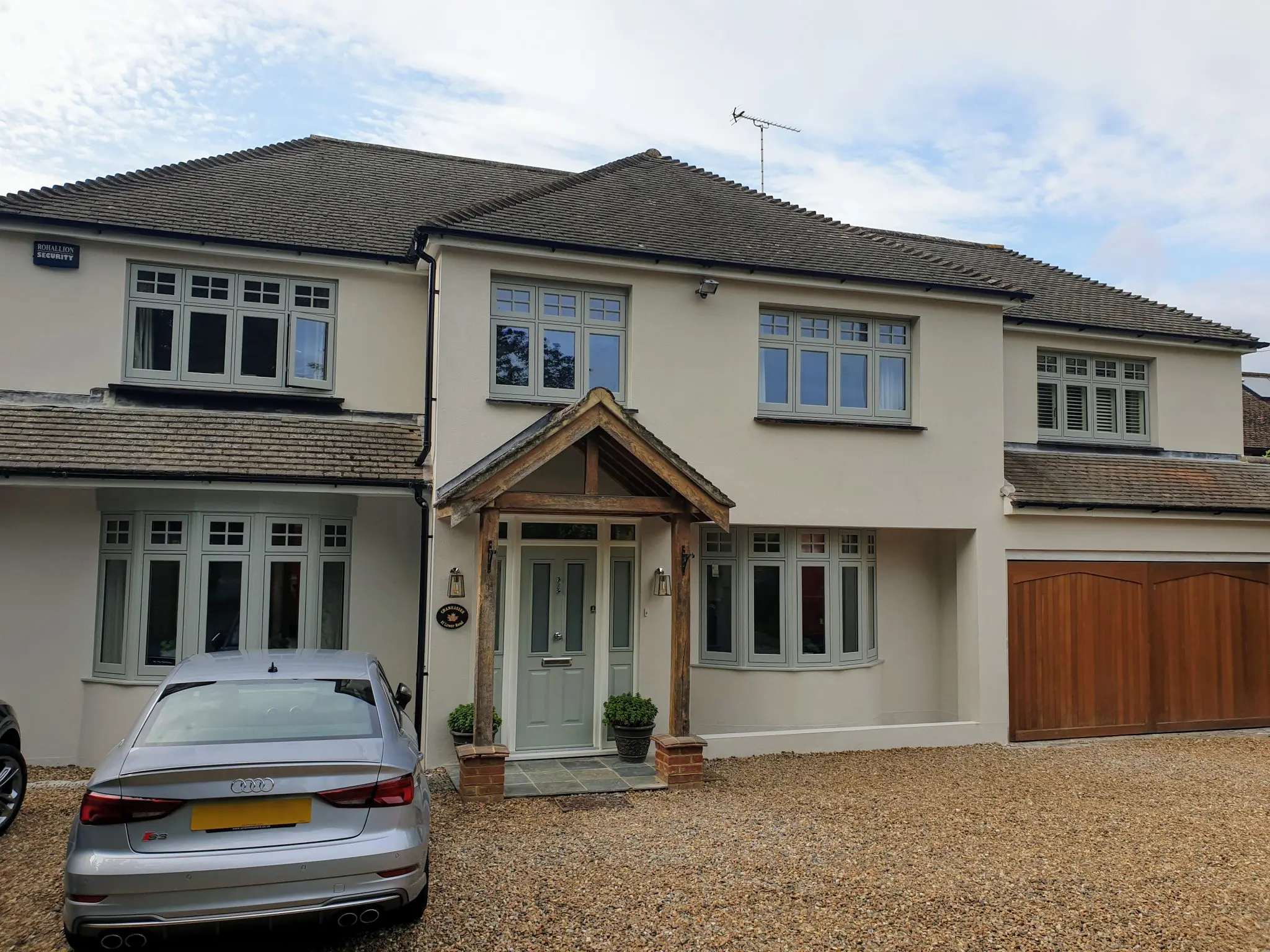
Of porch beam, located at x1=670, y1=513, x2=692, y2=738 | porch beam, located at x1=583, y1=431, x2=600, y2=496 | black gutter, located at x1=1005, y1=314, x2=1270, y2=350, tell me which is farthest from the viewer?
black gutter, located at x1=1005, y1=314, x2=1270, y2=350

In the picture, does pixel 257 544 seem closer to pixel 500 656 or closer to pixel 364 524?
pixel 364 524

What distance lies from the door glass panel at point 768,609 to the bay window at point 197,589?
5.10 metres

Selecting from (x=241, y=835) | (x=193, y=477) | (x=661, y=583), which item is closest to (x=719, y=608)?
(x=661, y=583)

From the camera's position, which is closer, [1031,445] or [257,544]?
[257,544]

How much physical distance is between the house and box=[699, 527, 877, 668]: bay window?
4 centimetres

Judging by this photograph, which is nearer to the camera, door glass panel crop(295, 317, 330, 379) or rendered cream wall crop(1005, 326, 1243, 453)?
door glass panel crop(295, 317, 330, 379)

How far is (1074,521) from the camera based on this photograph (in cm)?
1181

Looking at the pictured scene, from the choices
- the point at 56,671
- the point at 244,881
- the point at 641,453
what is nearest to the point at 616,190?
the point at 641,453

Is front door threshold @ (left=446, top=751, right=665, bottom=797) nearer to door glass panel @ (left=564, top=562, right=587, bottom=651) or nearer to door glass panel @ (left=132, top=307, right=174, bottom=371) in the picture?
door glass panel @ (left=564, top=562, right=587, bottom=651)

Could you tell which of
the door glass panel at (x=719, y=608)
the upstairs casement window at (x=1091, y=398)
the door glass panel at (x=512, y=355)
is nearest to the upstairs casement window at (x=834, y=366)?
the door glass panel at (x=719, y=608)

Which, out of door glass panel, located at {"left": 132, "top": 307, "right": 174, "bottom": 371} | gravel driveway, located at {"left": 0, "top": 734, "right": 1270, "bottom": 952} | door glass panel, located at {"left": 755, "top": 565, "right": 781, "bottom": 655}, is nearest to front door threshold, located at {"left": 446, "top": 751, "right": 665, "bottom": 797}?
gravel driveway, located at {"left": 0, "top": 734, "right": 1270, "bottom": 952}

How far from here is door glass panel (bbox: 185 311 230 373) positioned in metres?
10.6

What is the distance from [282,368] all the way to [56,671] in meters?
4.04

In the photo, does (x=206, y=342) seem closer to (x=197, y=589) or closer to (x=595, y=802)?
(x=197, y=589)
